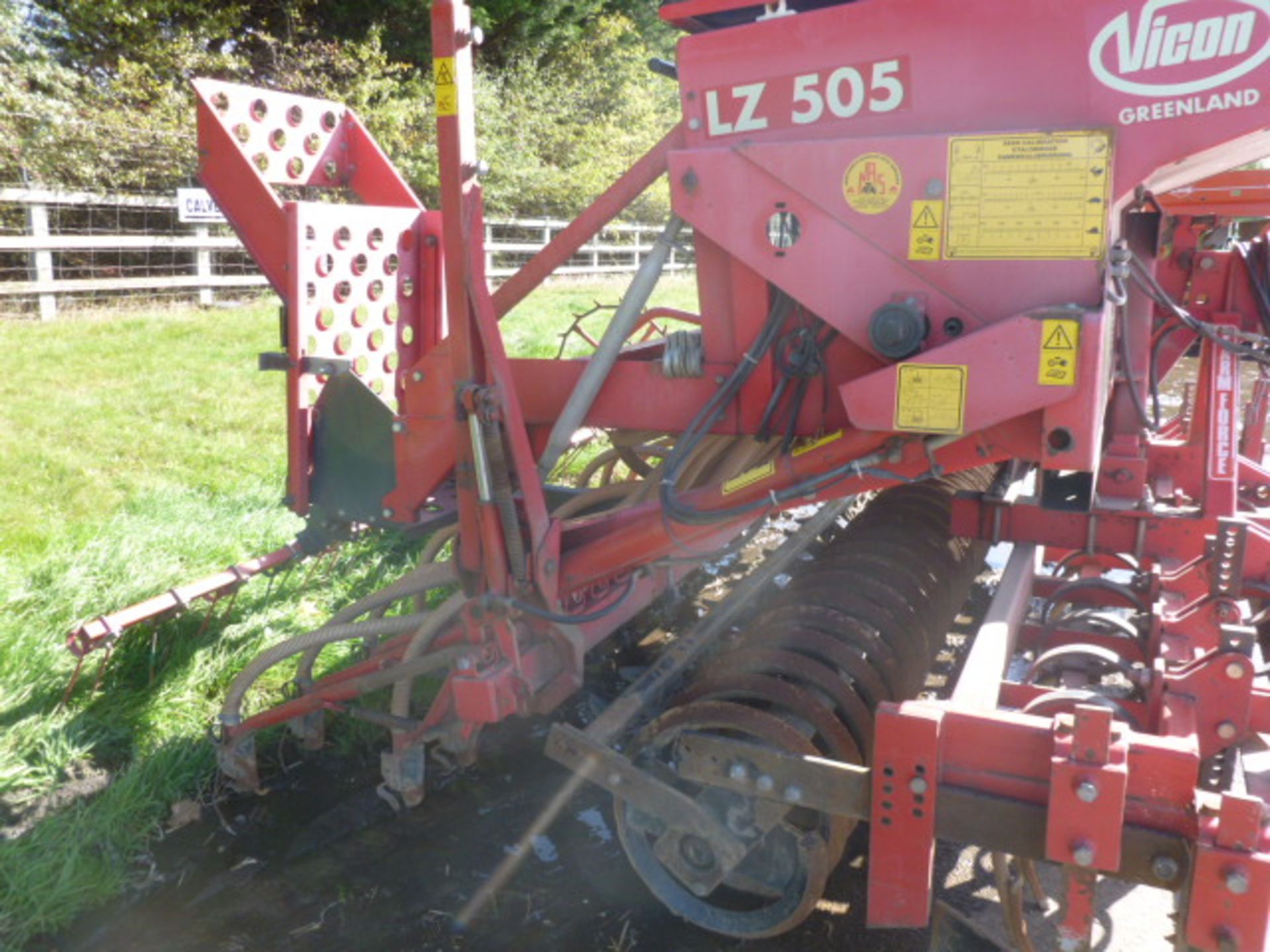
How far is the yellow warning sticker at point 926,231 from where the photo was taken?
2.42 meters

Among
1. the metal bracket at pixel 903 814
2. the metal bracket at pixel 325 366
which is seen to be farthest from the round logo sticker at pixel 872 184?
the metal bracket at pixel 325 366

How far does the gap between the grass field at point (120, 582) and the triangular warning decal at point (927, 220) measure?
2.80m

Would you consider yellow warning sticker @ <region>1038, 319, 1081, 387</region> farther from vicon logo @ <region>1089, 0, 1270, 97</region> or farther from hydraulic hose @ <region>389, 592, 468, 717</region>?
hydraulic hose @ <region>389, 592, 468, 717</region>

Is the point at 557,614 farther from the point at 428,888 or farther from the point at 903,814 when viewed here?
the point at 903,814

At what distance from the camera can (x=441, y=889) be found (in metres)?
3.18

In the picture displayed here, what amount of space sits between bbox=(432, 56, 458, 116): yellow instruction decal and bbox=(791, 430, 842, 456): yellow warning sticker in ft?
4.06

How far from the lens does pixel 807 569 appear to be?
379 cm

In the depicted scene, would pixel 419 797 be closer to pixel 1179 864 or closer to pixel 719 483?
pixel 719 483

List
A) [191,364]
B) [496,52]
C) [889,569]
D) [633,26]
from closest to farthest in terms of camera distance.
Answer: [889,569] → [191,364] → [496,52] → [633,26]

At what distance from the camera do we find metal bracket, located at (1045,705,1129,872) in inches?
86.0

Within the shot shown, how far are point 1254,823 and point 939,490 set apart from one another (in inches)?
95.6

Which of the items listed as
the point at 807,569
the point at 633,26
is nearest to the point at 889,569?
the point at 807,569

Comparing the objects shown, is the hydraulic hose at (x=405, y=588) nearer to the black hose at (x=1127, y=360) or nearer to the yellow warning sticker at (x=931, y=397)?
the yellow warning sticker at (x=931, y=397)

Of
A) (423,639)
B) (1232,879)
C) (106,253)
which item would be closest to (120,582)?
(423,639)
